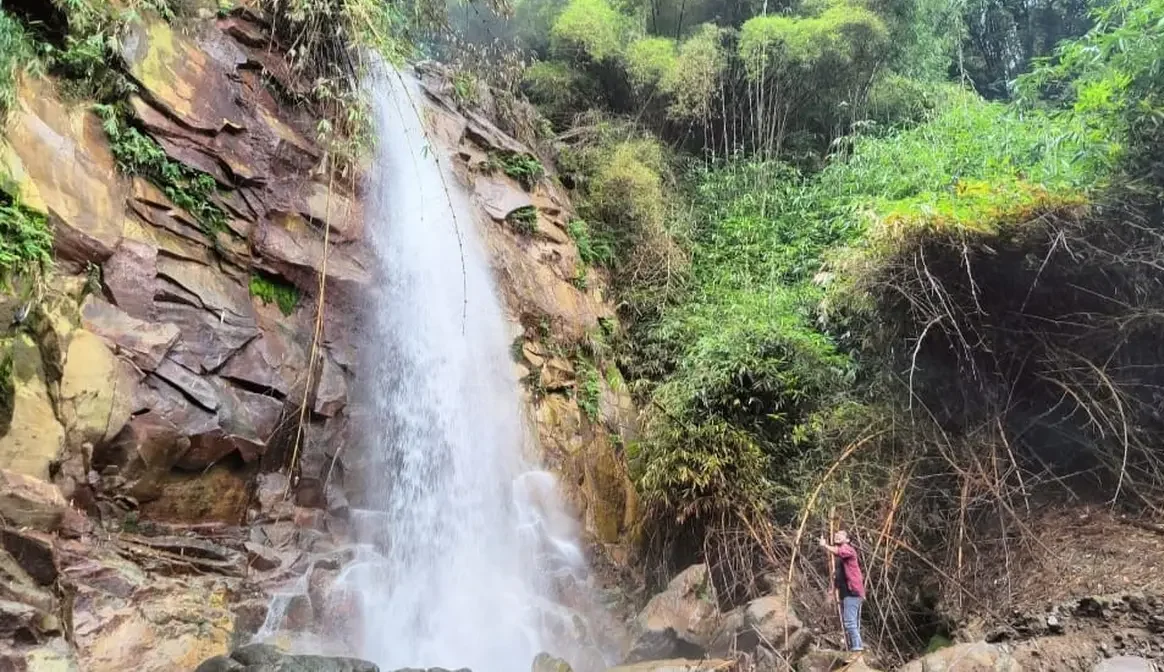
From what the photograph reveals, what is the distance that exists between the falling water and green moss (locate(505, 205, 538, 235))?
599mm

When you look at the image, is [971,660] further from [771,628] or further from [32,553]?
[32,553]

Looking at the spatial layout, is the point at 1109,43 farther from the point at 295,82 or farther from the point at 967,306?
the point at 295,82

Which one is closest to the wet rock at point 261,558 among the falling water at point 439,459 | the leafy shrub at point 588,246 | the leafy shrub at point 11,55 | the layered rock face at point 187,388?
the layered rock face at point 187,388

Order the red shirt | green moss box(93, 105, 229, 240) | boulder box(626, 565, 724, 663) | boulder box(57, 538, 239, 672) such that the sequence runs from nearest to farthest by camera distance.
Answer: boulder box(57, 538, 239, 672)
the red shirt
green moss box(93, 105, 229, 240)
boulder box(626, 565, 724, 663)

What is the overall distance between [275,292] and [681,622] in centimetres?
438

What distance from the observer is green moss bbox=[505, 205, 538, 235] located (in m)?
8.82

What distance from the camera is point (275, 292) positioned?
20.9 feet

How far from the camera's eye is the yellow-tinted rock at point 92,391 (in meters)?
4.66

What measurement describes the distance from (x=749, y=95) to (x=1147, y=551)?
782 centimetres

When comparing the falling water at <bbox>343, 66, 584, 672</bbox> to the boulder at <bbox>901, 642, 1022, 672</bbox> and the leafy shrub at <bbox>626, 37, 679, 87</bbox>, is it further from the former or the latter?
the leafy shrub at <bbox>626, 37, 679, 87</bbox>

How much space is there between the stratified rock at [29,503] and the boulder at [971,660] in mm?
5096

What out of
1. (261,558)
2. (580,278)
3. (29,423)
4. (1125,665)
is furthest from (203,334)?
(1125,665)

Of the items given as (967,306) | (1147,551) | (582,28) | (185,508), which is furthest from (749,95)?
(185,508)

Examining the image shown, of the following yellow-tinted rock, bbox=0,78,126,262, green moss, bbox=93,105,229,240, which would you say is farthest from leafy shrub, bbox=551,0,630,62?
yellow-tinted rock, bbox=0,78,126,262
